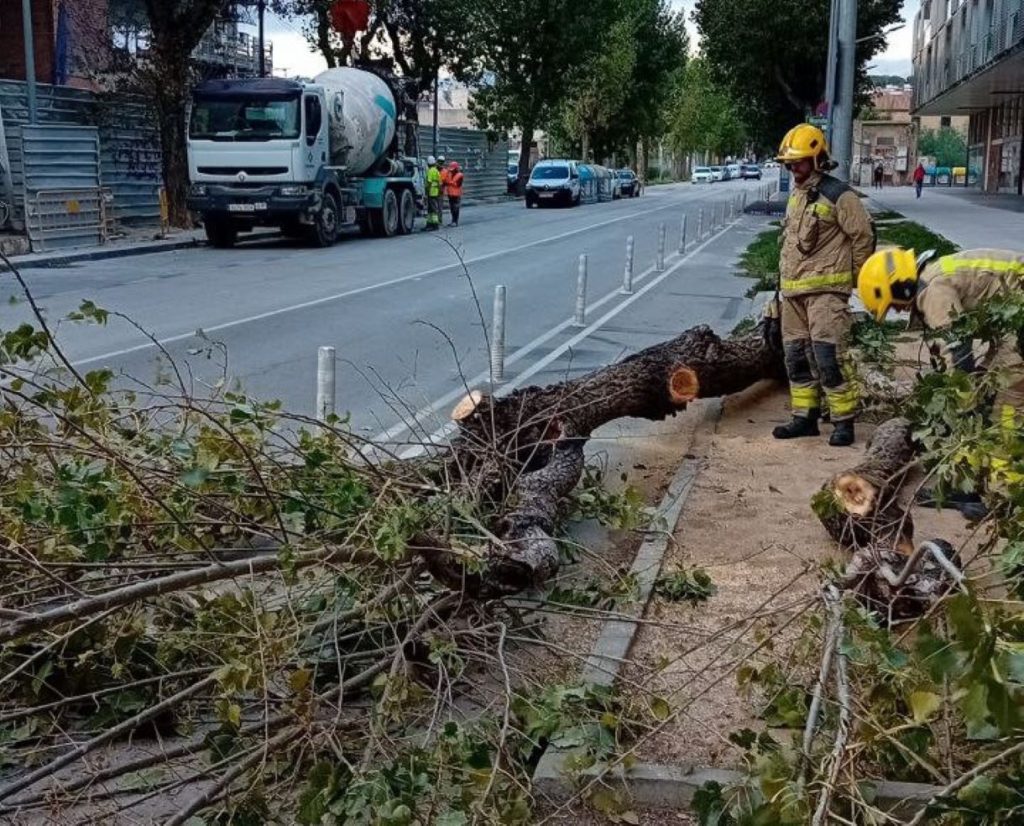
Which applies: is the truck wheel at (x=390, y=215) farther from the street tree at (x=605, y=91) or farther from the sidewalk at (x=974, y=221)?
the street tree at (x=605, y=91)

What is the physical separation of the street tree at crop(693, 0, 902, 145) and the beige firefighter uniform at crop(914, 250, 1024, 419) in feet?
123

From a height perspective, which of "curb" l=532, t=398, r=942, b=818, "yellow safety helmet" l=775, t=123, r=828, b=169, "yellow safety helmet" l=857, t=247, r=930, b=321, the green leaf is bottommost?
"curb" l=532, t=398, r=942, b=818

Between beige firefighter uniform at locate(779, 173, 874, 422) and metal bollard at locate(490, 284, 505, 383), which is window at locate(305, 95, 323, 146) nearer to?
metal bollard at locate(490, 284, 505, 383)

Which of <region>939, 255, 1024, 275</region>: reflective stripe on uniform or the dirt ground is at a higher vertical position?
<region>939, 255, 1024, 275</region>: reflective stripe on uniform

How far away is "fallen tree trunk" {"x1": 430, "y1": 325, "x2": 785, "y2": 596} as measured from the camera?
422cm

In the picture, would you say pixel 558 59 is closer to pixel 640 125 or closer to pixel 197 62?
pixel 640 125

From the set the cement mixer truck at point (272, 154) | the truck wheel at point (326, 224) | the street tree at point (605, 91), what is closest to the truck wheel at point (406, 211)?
the cement mixer truck at point (272, 154)

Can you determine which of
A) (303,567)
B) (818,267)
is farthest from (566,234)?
(303,567)

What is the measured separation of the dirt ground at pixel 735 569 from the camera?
3936 mm

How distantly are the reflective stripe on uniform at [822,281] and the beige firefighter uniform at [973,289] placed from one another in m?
1.38

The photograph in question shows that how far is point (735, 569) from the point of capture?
18.3ft

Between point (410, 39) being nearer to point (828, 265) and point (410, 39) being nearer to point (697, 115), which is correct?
point (828, 265)

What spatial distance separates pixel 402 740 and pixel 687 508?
10.9 ft

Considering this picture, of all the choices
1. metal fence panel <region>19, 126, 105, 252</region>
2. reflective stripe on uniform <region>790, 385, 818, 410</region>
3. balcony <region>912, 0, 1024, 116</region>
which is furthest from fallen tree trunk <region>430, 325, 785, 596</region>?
balcony <region>912, 0, 1024, 116</region>
